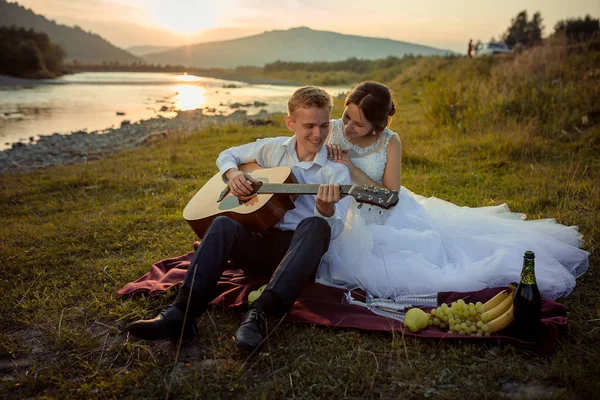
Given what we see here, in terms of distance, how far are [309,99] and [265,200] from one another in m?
0.77

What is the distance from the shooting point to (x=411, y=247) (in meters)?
3.41

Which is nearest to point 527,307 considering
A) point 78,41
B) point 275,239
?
point 275,239

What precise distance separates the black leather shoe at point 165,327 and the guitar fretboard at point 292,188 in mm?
1020

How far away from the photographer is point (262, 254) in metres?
3.30

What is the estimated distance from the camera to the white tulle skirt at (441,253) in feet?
10.5

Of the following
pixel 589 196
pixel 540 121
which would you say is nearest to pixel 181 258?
pixel 589 196

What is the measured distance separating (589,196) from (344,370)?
4.08 metres

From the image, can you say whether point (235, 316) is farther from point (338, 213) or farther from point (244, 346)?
point (338, 213)

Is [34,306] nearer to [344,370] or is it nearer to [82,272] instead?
[82,272]

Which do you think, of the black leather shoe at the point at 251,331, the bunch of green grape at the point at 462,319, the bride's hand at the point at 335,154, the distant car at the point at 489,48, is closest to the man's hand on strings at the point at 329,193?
the bride's hand at the point at 335,154

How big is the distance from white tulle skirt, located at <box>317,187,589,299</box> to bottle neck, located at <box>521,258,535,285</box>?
703 mm

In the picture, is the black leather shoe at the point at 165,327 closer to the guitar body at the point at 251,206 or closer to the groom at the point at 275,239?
the groom at the point at 275,239

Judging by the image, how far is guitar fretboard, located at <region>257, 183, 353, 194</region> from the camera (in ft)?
10.0

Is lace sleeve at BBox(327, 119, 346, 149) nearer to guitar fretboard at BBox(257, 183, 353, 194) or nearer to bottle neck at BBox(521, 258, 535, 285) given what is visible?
guitar fretboard at BBox(257, 183, 353, 194)
